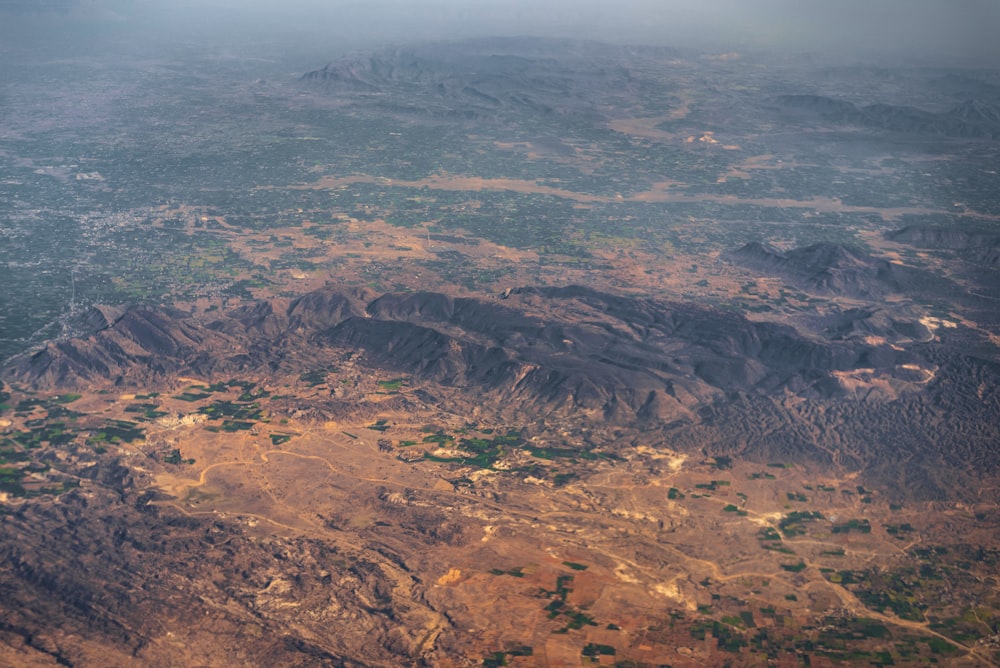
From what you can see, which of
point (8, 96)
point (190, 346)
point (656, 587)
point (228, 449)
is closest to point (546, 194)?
point (190, 346)

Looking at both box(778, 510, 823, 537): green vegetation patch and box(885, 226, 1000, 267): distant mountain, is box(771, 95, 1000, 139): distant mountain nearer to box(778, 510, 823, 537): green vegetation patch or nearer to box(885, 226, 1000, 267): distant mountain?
box(885, 226, 1000, 267): distant mountain

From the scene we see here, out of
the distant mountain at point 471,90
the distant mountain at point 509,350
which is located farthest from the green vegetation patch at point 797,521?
the distant mountain at point 471,90

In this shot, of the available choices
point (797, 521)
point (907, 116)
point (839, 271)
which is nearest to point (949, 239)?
point (839, 271)

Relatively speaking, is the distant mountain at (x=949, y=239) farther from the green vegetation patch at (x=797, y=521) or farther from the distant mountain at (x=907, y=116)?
the distant mountain at (x=907, y=116)

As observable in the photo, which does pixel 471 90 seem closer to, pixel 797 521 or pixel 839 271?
pixel 839 271

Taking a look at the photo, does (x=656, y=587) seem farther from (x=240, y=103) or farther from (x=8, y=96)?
(x=8, y=96)
